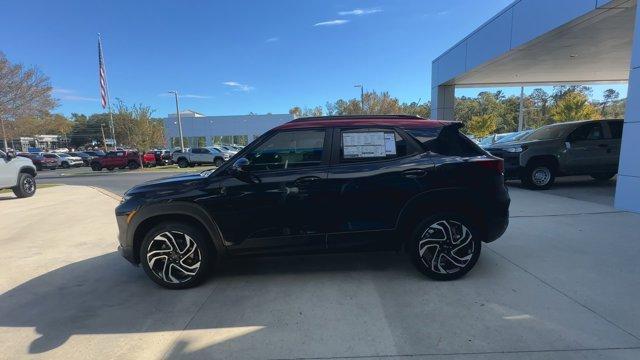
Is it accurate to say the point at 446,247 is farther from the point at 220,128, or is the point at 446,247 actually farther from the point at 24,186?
the point at 220,128

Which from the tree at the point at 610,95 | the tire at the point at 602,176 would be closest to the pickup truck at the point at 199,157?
the tire at the point at 602,176

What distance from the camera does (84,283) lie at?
4305 mm

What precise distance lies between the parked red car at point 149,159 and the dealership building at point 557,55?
23.8 metres

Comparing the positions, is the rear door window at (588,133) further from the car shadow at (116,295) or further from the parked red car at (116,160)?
the parked red car at (116,160)

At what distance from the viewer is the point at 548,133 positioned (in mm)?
9656

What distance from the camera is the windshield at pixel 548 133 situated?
371 inches

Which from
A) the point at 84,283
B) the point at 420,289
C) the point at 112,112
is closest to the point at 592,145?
the point at 420,289

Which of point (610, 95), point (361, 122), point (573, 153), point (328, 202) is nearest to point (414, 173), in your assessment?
point (361, 122)

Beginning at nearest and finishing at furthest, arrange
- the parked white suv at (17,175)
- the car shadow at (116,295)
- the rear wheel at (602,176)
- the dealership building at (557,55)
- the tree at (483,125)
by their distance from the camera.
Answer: the car shadow at (116,295)
the dealership building at (557,55)
the rear wheel at (602,176)
the parked white suv at (17,175)
the tree at (483,125)

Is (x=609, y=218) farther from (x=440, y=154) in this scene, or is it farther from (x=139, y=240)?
(x=139, y=240)

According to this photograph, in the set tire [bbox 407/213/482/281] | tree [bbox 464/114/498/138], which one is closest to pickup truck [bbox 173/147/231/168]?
tire [bbox 407/213/482/281]

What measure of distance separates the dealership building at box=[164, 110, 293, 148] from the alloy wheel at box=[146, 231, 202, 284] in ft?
160

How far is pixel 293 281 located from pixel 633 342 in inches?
118

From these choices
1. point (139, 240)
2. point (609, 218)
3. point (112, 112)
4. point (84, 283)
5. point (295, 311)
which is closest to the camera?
point (295, 311)
